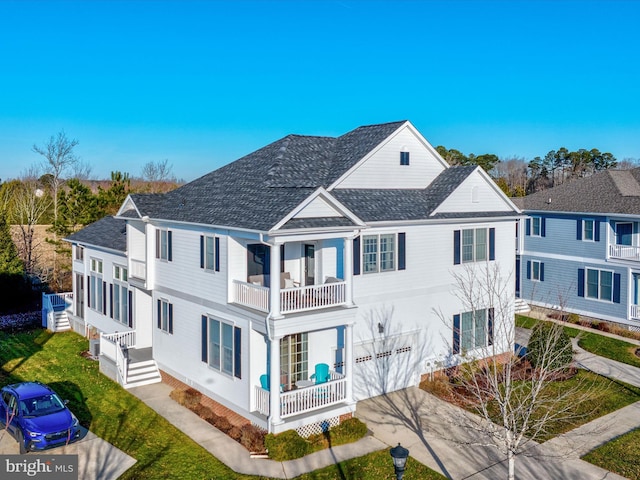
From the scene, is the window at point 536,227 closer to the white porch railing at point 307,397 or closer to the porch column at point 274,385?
the white porch railing at point 307,397

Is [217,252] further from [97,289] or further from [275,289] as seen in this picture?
[97,289]

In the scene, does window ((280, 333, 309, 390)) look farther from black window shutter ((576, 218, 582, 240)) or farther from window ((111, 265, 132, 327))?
black window shutter ((576, 218, 582, 240))

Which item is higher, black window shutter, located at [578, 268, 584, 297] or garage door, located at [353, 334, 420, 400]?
black window shutter, located at [578, 268, 584, 297]

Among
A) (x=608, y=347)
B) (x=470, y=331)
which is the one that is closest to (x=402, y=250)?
(x=470, y=331)

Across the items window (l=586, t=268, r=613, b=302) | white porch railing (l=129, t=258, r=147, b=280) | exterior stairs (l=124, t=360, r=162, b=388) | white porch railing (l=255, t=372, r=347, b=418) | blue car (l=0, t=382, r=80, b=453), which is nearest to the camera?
blue car (l=0, t=382, r=80, b=453)

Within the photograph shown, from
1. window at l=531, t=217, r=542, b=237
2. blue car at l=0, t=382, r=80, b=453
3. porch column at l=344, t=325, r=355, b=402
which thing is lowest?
blue car at l=0, t=382, r=80, b=453

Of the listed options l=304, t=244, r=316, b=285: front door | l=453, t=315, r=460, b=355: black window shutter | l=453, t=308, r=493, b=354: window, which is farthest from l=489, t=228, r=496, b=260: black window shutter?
l=304, t=244, r=316, b=285: front door

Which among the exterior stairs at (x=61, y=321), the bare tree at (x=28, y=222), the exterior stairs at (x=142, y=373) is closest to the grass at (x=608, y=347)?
the exterior stairs at (x=142, y=373)
